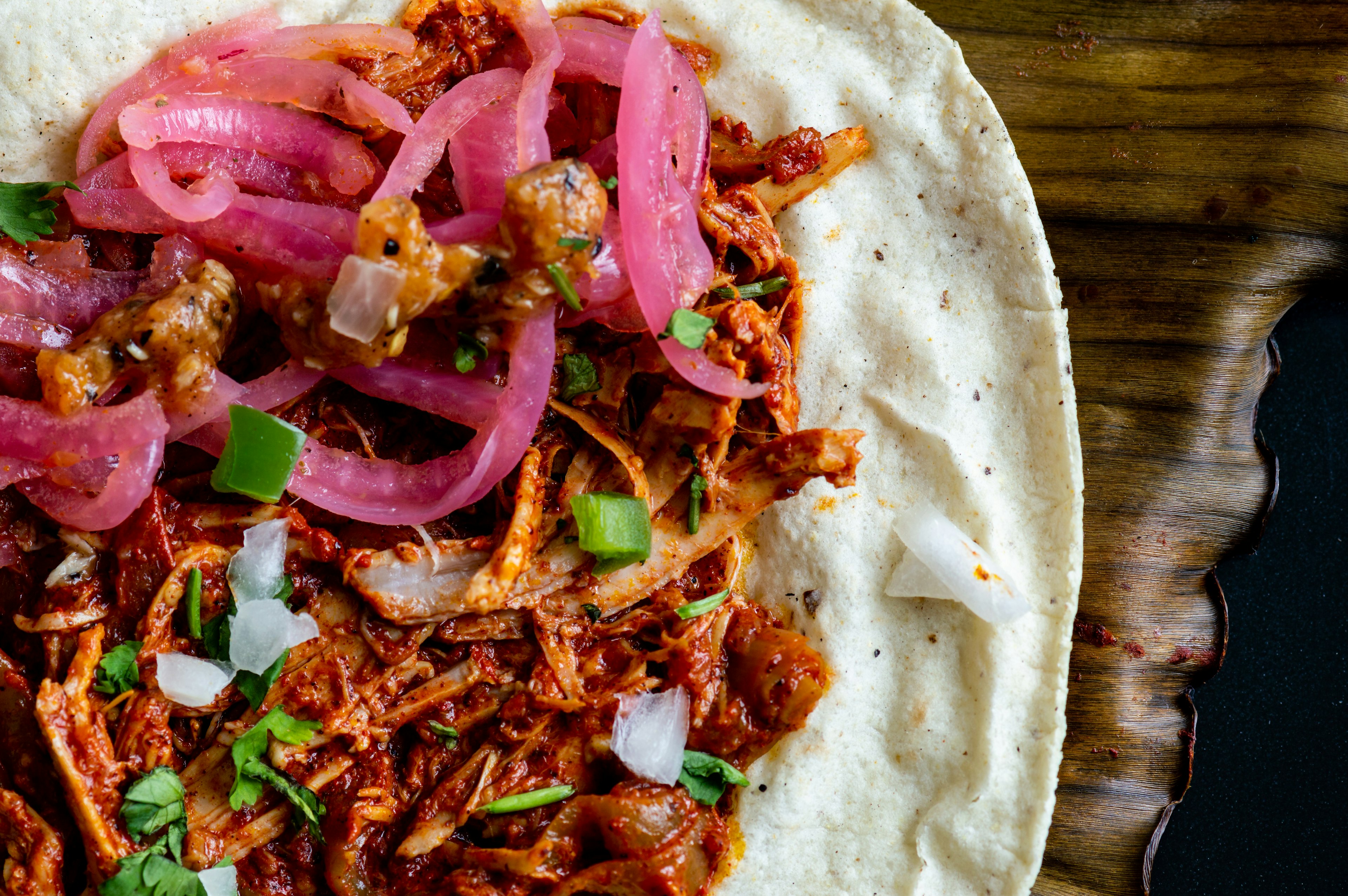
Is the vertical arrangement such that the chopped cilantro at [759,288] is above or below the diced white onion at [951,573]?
above

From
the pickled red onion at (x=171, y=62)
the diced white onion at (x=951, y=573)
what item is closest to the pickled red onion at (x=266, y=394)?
the pickled red onion at (x=171, y=62)

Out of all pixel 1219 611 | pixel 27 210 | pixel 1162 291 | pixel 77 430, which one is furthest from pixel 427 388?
pixel 1219 611

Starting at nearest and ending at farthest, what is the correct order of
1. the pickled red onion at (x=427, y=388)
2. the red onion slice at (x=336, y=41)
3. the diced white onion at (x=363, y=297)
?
the diced white onion at (x=363, y=297), the pickled red onion at (x=427, y=388), the red onion slice at (x=336, y=41)

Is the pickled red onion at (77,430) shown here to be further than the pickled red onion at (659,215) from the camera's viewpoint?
No

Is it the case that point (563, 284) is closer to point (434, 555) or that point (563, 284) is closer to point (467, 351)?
point (467, 351)

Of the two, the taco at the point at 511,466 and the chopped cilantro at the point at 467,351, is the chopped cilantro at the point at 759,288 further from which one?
the chopped cilantro at the point at 467,351

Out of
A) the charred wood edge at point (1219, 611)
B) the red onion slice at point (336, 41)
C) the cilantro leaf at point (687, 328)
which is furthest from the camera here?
the charred wood edge at point (1219, 611)
